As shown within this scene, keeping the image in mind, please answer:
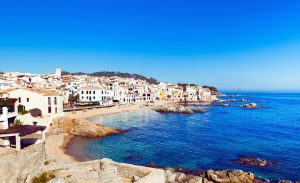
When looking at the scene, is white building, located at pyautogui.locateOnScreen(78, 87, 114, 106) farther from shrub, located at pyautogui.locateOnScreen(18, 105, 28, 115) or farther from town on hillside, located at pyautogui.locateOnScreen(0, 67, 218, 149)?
shrub, located at pyautogui.locateOnScreen(18, 105, 28, 115)

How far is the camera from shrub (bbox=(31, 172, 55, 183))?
18667 mm

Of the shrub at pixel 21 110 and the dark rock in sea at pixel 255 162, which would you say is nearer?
the dark rock in sea at pixel 255 162

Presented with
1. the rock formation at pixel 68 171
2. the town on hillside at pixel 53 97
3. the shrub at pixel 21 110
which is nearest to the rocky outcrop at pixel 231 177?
the rock formation at pixel 68 171

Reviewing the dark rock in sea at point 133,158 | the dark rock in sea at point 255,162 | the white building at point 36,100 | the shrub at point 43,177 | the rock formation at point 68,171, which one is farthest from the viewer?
the white building at point 36,100

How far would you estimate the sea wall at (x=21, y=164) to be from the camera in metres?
16.8

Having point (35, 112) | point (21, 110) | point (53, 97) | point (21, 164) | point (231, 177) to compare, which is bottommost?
point (231, 177)

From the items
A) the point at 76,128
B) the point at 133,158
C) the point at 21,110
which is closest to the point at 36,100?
the point at 21,110

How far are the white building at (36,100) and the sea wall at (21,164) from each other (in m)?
25.8

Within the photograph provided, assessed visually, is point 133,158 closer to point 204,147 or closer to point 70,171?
point 204,147

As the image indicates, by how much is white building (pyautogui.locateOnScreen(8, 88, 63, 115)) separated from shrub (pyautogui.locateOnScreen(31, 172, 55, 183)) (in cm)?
2747

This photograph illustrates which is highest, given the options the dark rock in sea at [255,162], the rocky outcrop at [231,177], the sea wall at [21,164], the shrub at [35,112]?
the shrub at [35,112]

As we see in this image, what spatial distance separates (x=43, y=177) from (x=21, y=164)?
175 centimetres

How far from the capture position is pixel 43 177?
19094 mm

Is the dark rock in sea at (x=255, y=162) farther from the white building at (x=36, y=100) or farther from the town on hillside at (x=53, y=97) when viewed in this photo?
the white building at (x=36, y=100)
